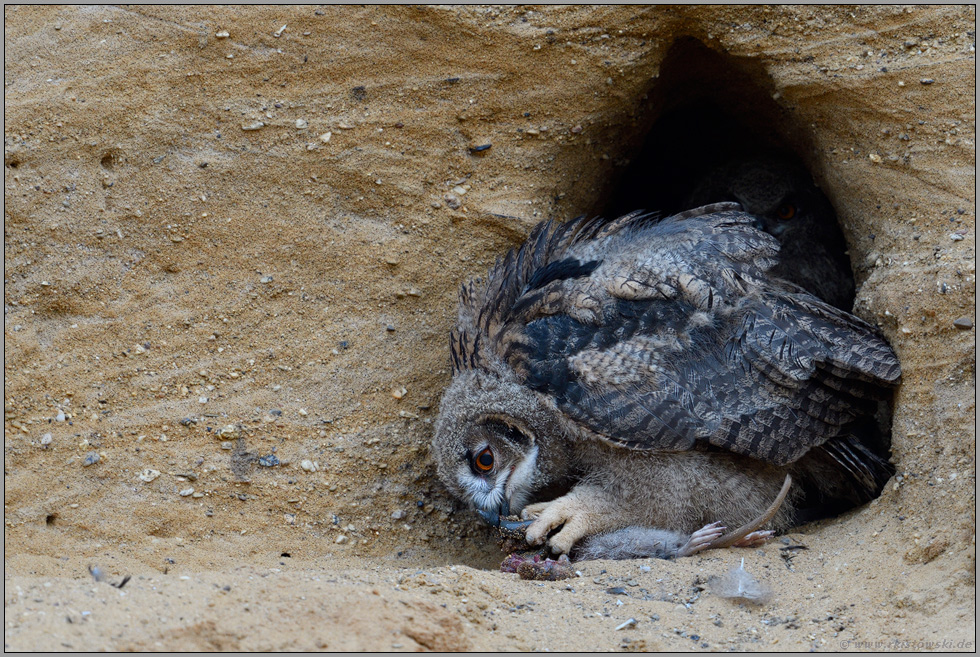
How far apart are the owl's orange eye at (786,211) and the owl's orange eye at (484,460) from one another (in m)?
2.18

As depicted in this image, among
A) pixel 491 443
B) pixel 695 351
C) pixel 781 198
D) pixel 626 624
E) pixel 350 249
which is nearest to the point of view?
pixel 626 624

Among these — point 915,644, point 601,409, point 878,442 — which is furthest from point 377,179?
Answer: point 915,644

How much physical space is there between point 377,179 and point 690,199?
2030mm

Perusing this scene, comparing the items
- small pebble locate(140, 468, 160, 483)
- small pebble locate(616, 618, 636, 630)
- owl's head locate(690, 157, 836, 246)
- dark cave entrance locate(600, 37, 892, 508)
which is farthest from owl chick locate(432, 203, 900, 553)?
small pebble locate(140, 468, 160, 483)

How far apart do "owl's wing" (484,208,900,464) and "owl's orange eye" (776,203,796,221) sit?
1.13 meters

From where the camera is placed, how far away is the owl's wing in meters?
3.28

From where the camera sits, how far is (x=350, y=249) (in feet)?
12.4

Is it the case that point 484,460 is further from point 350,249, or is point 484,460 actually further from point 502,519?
point 350,249

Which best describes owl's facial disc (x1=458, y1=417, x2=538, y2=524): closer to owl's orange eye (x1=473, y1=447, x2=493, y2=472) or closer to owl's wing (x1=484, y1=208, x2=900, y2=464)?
owl's orange eye (x1=473, y1=447, x2=493, y2=472)

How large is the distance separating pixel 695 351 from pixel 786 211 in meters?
1.63

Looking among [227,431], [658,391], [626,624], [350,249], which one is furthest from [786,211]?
[227,431]

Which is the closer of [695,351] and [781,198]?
[695,351]

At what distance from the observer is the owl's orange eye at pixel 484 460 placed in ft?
11.8

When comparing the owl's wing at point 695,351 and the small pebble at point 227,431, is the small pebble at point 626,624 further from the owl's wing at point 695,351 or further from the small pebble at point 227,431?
the small pebble at point 227,431
